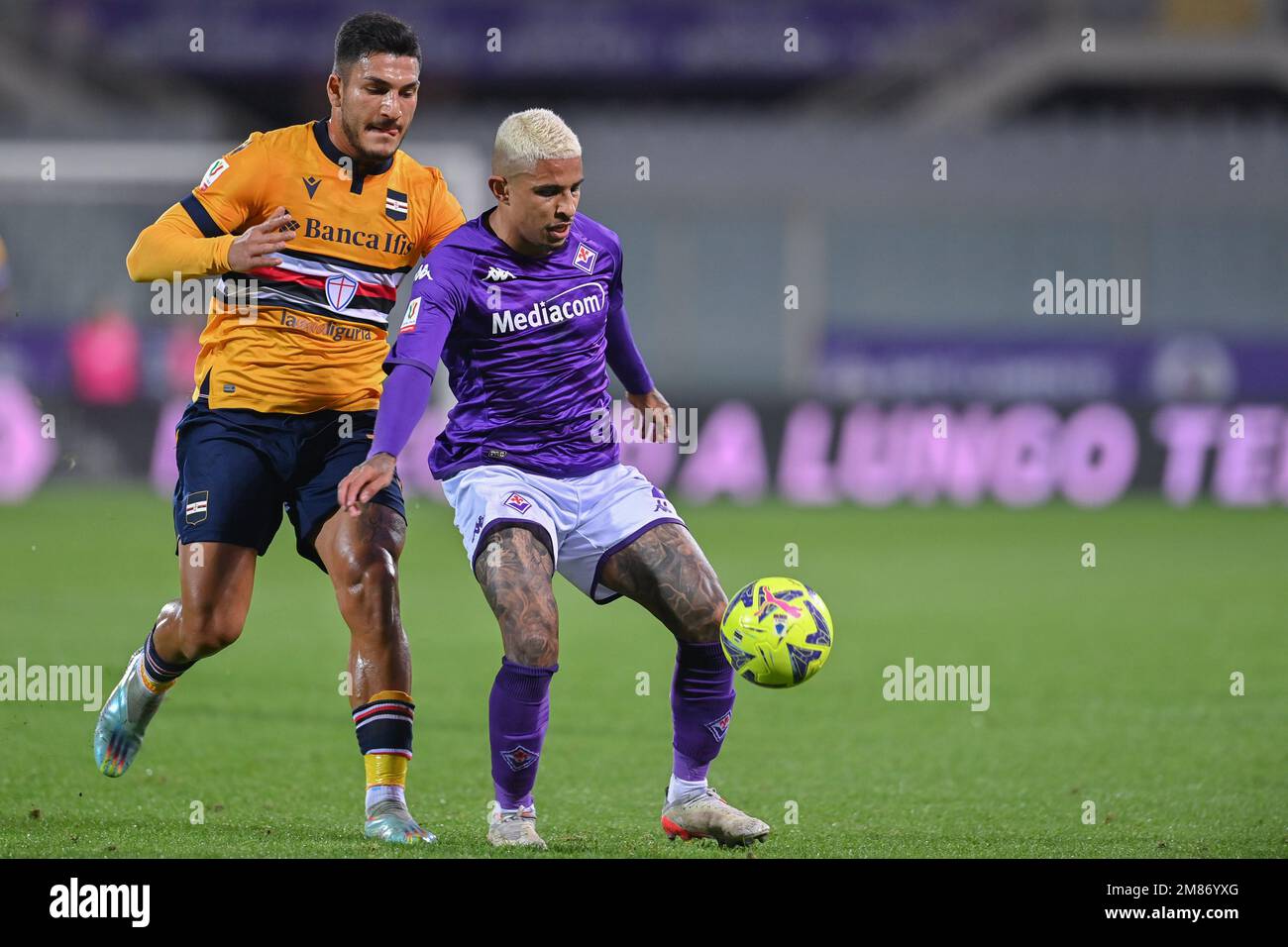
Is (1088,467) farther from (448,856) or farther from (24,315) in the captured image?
(448,856)

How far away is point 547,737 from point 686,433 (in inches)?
426

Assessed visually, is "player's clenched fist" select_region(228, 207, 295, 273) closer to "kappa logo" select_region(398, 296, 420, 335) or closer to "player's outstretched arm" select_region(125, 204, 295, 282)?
"player's outstretched arm" select_region(125, 204, 295, 282)

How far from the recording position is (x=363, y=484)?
16.3 ft

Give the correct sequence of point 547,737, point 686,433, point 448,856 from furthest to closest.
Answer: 1. point 686,433
2. point 547,737
3. point 448,856

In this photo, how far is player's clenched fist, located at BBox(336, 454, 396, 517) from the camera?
16.3 ft

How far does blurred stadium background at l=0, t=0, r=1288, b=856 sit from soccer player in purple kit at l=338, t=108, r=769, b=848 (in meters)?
0.85

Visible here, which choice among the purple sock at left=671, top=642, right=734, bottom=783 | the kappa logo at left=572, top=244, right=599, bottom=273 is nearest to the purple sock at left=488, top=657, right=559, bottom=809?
the purple sock at left=671, top=642, right=734, bottom=783

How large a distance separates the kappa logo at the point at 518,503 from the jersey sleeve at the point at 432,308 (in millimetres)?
434

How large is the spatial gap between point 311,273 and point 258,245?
1.61 ft

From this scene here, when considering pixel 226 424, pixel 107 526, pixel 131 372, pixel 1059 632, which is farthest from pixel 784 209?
pixel 226 424

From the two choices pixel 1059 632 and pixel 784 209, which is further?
pixel 784 209

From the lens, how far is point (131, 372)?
19797mm

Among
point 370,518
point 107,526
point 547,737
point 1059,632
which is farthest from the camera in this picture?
point 107,526

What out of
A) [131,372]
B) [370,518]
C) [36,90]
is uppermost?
[36,90]
